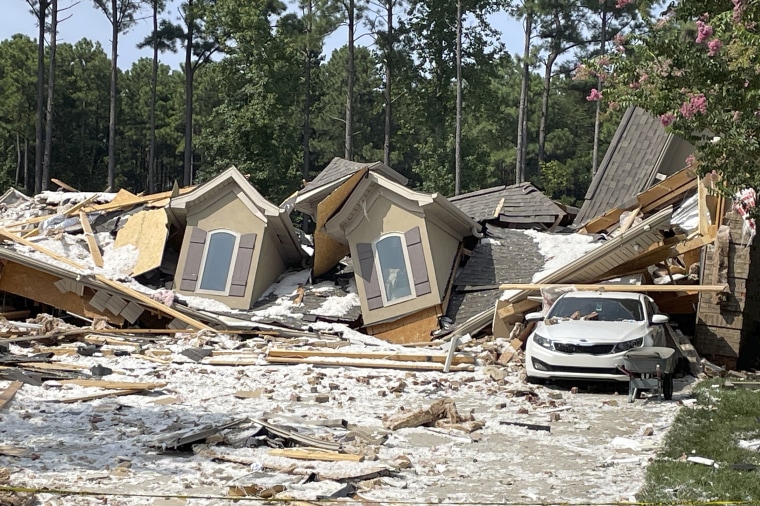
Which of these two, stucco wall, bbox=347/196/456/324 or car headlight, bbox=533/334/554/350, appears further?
stucco wall, bbox=347/196/456/324

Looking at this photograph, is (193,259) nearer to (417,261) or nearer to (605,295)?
(417,261)

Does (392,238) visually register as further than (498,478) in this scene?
Yes

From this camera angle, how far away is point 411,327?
68.2ft

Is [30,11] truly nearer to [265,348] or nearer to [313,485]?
[265,348]

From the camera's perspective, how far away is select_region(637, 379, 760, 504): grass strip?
25.7 feet

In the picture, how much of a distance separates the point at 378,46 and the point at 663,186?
3610 cm

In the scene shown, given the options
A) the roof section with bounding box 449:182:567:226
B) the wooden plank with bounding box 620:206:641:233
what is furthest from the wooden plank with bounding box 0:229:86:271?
the wooden plank with bounding box 620:206:641:233

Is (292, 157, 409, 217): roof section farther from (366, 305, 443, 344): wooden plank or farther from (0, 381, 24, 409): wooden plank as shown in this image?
(0, 381, 24, 409): wooden plank

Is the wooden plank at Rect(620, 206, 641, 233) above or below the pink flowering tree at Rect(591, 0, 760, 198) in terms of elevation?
below

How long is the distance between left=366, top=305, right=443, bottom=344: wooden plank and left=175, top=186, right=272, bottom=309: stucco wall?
128 inches

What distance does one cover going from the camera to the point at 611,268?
18.1 meters

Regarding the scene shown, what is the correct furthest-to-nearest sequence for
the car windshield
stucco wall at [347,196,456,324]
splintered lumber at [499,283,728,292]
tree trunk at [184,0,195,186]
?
tree trunk at [184,0,195,186] → stucco wall at [347,196,456,324] → splintered lumber at [499,283,728,292] → the car windshield

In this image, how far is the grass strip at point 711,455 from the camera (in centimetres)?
784

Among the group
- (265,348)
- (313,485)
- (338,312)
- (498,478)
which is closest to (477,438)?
(498,478)
